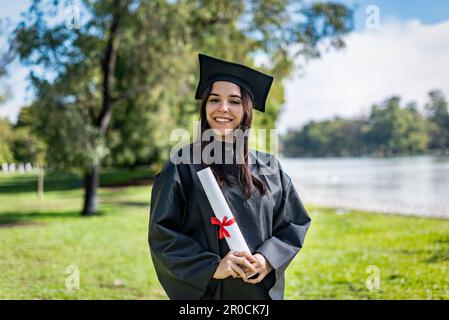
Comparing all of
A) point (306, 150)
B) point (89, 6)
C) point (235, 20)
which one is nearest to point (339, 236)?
point (235, 20)

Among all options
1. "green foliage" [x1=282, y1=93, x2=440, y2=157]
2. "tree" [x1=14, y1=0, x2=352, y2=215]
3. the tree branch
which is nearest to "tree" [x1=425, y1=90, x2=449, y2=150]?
"green foliage" [x1=282, y1=93, x2=440, y2=157]

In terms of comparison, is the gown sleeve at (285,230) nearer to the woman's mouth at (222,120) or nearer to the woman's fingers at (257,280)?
the woman's fingers at (257,280)

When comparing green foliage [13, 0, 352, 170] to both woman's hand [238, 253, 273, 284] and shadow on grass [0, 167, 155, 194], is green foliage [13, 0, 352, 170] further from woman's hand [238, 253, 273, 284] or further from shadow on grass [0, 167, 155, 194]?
shadow on grass [0, 167, 155, 194]

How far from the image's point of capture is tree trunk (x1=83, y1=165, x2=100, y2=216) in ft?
44.0

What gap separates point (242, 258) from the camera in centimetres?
200

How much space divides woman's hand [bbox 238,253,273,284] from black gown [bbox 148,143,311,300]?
0.03 meters

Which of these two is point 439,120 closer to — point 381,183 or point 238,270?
point 381,183

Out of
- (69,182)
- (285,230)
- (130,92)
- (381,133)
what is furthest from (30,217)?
(69,182)

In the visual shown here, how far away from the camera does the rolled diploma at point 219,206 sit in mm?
2047

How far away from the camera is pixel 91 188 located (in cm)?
1380

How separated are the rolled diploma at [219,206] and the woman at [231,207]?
5cm

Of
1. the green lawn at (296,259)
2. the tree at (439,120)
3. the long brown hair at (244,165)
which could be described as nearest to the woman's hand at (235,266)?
the long brown hair at (244,165)

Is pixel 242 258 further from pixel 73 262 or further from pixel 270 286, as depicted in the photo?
pixel 73 262
